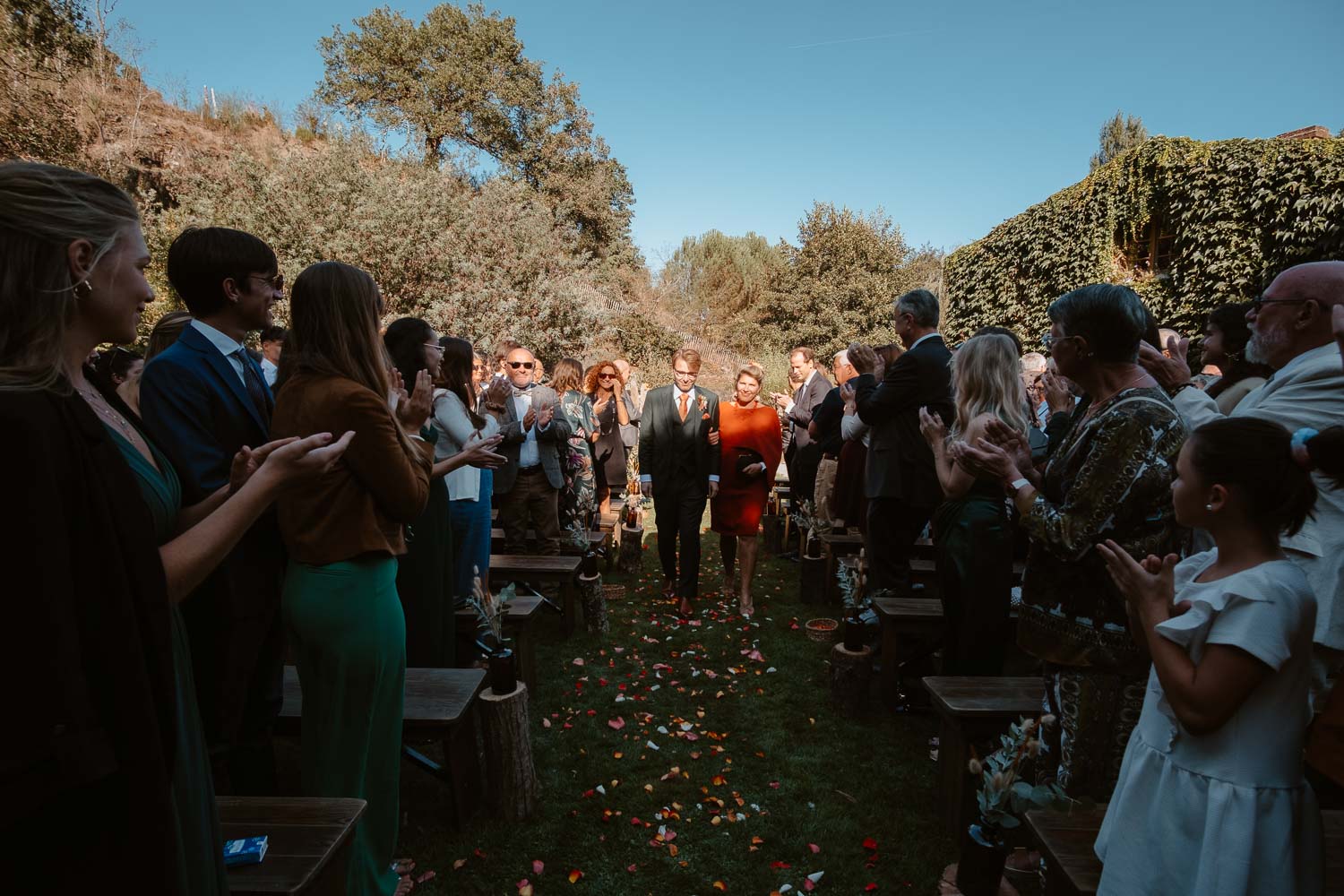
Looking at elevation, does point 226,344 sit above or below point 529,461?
above

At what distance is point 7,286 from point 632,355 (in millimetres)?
26741

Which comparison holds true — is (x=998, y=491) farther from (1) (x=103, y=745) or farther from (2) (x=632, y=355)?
(2) (x=632, y=355)

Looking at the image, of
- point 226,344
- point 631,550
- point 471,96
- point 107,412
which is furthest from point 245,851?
point 471,96

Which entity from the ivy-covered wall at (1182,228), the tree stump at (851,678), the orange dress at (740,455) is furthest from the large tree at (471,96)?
the tree stump at (851,678)

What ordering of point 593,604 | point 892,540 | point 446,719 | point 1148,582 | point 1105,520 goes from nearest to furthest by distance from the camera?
point 1148,582, point 1105,520, point 446,719, point 892,540, point 593,604

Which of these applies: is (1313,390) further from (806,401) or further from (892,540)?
(806,401)

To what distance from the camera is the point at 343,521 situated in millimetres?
2260

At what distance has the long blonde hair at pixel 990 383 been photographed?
3.54 meters

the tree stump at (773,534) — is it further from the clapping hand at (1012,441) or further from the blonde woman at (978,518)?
the clapping hand at (1012,441)

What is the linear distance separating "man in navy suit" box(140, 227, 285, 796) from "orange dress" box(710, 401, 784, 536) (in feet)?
14.4

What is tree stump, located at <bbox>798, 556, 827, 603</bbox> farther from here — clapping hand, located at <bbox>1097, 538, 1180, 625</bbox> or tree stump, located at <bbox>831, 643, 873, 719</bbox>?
clapping hand, located at <bbox>1097, 538, 1180, 625</bbox>

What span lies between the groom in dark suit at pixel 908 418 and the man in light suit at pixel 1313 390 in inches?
78.7

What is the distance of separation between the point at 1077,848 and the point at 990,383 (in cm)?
219

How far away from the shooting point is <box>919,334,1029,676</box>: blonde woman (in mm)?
3561
